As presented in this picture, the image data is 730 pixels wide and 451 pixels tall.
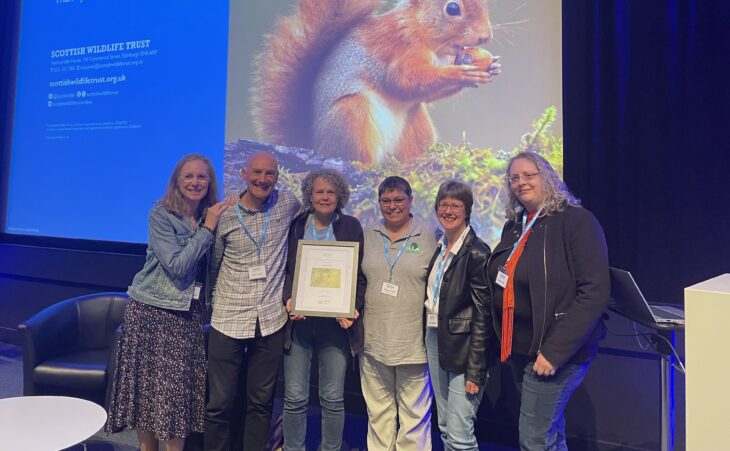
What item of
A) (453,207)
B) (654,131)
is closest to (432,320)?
(453,207)

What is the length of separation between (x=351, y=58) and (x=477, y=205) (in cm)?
143

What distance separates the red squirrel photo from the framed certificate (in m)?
1.18

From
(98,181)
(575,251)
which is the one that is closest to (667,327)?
(575,251)

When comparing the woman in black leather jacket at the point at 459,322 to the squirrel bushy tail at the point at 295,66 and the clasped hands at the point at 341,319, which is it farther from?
the squirrel bushy tail at the point at 295,66

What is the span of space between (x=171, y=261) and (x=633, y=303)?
1993 mm

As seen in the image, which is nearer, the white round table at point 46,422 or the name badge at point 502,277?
the white round table at point 46,422

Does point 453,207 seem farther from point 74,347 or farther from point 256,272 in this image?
point 74,347

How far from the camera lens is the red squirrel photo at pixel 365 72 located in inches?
119

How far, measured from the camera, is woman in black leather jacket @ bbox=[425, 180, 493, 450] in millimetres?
2000

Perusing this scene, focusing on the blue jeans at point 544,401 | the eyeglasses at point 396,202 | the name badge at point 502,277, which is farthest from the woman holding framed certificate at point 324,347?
the blue jeans at point 544,401

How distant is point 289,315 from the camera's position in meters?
2.34

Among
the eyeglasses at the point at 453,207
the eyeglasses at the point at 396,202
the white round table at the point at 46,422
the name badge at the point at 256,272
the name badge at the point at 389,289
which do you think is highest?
the eyeglasses at the point at 396,202

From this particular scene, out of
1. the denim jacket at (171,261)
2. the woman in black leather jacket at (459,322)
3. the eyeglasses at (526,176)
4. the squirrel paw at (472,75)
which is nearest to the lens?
the eyeglasses at (526,176)

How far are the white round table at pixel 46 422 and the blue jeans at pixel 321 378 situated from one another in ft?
2.80
